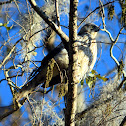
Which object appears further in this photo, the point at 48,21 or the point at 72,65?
the point at 48,21

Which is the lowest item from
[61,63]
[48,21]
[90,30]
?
[61,63]

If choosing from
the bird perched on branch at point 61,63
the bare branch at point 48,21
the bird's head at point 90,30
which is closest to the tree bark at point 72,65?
the bare branch at point 48,21

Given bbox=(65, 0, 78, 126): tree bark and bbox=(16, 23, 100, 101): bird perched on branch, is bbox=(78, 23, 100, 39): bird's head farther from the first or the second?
bbox=(65, 0, 78, 126): tree bark

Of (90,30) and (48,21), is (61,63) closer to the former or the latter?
(90,30)

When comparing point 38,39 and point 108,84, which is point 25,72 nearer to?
point 38,39

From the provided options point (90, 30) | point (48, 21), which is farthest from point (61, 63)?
point (48, 21)

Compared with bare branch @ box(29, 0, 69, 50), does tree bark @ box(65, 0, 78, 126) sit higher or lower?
lower

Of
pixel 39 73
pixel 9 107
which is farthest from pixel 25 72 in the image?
pixel 9 107

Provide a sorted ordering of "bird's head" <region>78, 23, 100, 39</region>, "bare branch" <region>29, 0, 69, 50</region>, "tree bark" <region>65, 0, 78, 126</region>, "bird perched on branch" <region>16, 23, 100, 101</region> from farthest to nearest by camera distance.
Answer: "bird's head" <region>78, 23, 100, 39</region> → "bird perched on branch" <region>16, 23, 100, 101</region> → "bare branch" <region>29, 0, 69, 50</region> → "tree bark" <region>65, 0, 78, 126</region>

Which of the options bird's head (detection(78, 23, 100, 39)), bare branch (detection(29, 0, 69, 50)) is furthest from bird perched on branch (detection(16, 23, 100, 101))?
bare branch (detection(29, 0, 69, 50))

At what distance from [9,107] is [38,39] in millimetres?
1560

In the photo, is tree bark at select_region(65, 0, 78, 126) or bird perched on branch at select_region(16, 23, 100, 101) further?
bird perched on branch at select_region(16, 23, 100, 101)

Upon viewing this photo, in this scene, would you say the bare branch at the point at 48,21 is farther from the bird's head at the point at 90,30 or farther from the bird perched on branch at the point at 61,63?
the bird's head at the point at 90,30

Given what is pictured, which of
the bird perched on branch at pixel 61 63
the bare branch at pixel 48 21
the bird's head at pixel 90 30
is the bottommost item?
the bird perched on branch at pixel 61 63
